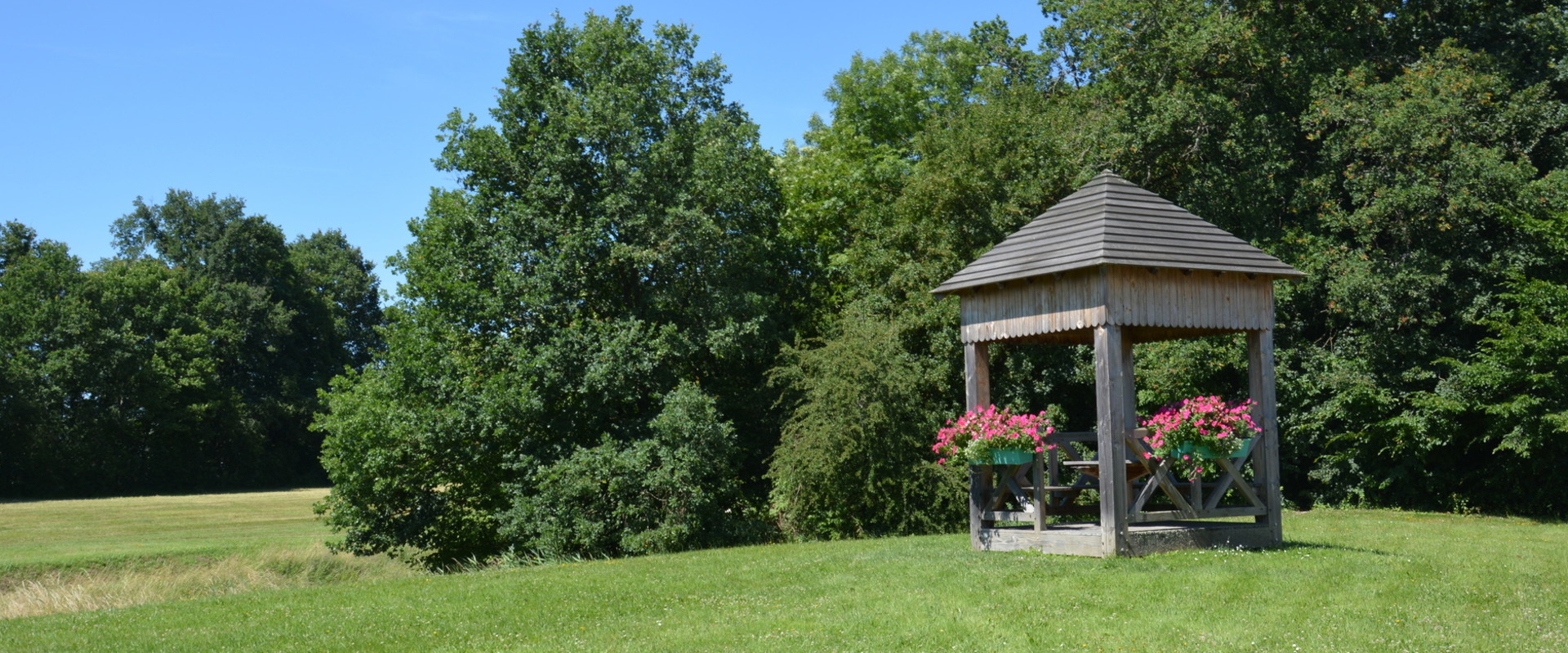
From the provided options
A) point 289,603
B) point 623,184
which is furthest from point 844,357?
point 289,603

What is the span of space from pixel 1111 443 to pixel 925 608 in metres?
4.06

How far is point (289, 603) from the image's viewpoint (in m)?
13.0

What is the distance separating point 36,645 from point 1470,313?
24.6m

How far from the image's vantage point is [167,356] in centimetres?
5603

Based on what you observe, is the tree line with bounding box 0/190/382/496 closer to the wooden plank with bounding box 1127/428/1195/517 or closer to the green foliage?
the green foliage

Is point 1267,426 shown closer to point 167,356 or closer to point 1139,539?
point 1139,539

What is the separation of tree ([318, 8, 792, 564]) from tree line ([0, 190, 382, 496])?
32.5 meters

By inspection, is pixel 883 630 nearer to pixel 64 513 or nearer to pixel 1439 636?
pixel 1439 636

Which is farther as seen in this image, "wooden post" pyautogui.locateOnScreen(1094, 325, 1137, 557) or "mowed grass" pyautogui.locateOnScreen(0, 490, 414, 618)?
"mowed grass" pyautogui.locateOnScreen(0, 490, 414, 618)

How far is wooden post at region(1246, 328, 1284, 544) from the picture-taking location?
14.4 m

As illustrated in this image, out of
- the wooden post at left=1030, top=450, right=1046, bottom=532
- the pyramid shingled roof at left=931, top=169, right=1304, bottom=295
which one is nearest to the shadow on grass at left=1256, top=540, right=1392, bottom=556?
the wooden post at left=1030, top=450, right=1046, bottom=532

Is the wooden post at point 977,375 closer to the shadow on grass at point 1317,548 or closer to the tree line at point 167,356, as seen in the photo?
the shadow on grass at point 1317,548

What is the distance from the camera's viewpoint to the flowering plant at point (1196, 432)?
13.4 m

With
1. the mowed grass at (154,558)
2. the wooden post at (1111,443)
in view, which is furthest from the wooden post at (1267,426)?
the mowed grass at (154,558)
